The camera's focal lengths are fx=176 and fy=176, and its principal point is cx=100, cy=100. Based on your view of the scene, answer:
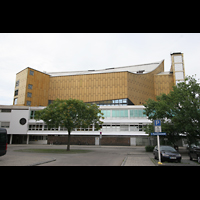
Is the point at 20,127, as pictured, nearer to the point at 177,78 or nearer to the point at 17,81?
the point at 17,81

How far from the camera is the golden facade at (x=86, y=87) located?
53875mm

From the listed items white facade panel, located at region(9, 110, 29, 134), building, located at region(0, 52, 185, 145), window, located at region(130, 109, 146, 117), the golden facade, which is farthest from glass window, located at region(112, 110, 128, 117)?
white facade panel, located at region(9, 110, 29, 134)

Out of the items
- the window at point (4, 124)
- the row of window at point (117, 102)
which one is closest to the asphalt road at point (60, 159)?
the window at point (4, 124)

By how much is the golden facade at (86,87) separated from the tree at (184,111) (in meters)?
29.6

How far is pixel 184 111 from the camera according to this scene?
764 inches

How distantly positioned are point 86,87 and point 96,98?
5016 millimetres


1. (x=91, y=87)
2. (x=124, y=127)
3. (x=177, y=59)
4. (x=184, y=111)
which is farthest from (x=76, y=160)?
(x=177, y=59)

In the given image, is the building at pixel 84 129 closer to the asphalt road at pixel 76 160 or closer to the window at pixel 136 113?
the window at pixel 136 113

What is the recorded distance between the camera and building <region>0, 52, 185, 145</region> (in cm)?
4531
